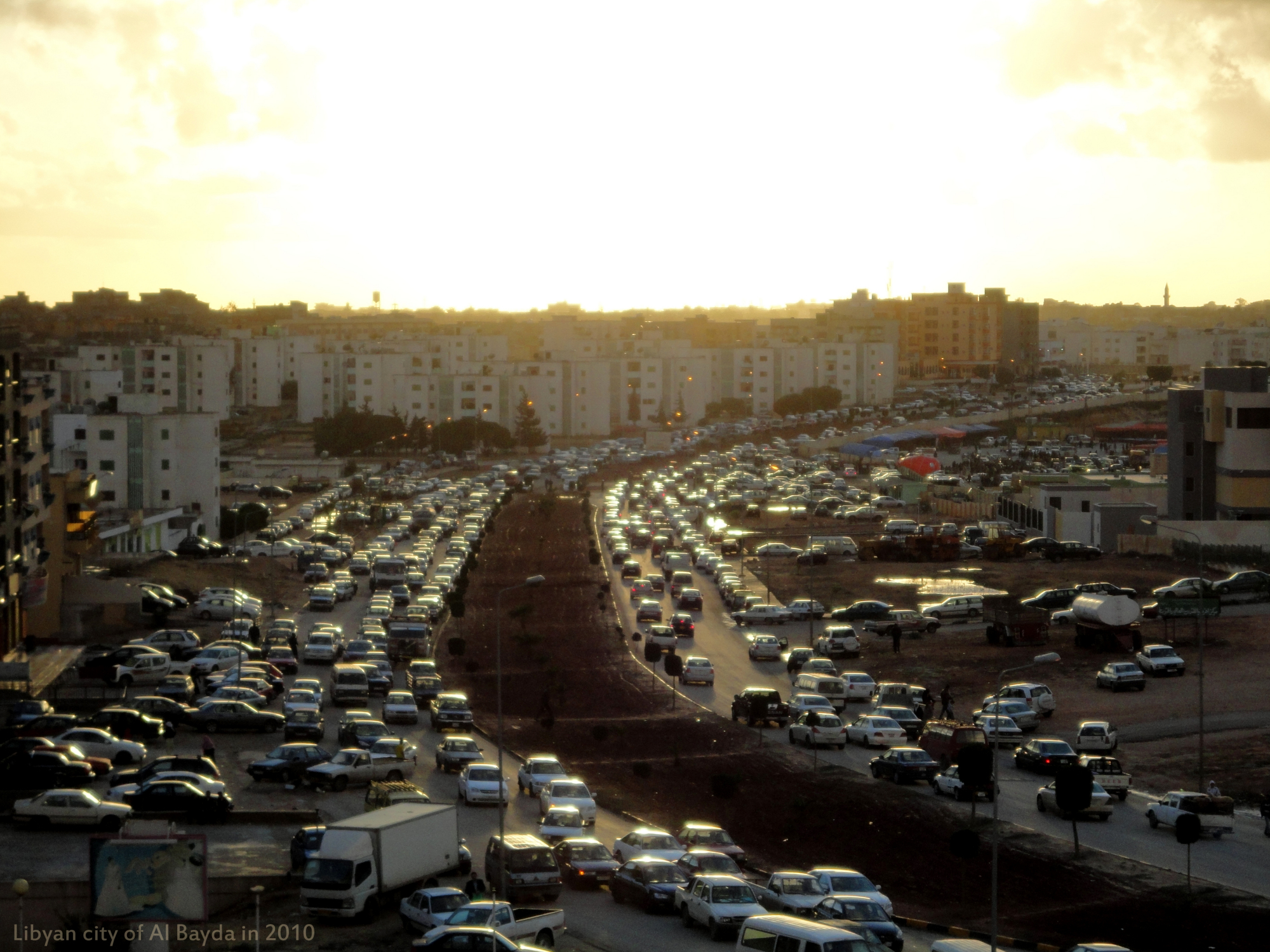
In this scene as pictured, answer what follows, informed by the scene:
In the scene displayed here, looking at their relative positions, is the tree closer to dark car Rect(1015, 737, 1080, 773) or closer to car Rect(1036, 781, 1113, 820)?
dark car Rect(1015, 737, 1080, 773)

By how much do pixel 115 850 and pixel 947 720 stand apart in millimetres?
17960

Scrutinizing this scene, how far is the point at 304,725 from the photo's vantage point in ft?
95.2

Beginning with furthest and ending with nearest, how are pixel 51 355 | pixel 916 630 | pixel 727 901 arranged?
1. pixel 51 355
2. pixel 916 630
3. pixel 727 901

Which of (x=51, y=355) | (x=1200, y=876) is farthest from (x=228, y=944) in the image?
(x=51, y=355)

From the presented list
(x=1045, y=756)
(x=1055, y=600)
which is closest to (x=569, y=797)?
(x=1045, y=756)

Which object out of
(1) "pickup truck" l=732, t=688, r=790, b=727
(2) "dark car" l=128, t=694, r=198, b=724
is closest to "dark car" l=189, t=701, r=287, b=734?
(2) "dark car" l=128, t=694, r=198, b=724

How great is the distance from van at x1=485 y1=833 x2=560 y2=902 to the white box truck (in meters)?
0.90

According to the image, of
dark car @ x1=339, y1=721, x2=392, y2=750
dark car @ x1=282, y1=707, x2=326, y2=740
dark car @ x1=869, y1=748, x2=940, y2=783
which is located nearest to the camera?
dark car @ x1=869, y1=748, x2=940, y2=783

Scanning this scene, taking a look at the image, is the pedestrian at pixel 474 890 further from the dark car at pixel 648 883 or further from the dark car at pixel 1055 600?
the dark car at pixel 1055 600

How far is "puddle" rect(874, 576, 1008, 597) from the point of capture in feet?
159

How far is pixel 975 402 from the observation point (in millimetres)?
143625

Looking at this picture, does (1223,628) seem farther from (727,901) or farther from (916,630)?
(727,901)

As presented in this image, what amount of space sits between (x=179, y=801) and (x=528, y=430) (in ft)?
297

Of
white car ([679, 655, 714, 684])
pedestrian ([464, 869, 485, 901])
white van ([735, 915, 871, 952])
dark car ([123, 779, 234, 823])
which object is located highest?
white van ([735, 915, 871, 952])
